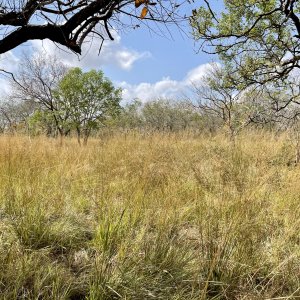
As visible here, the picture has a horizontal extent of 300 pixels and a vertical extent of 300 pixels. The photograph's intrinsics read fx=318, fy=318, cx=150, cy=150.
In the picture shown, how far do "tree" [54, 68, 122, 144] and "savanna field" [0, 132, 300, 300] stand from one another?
16.4 metres

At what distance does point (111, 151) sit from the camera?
21.5ft

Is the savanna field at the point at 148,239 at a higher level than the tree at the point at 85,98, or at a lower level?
lower

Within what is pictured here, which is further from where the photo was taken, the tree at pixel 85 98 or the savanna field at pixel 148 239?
the tree at pixel 85 98

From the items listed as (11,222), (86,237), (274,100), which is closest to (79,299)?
(86,237)

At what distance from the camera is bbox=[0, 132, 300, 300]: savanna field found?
193cm

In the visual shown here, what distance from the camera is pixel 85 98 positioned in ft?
70.1

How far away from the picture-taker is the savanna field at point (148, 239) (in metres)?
1.93

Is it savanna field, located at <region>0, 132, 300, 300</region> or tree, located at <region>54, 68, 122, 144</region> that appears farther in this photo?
tree, located at <region>54, 68, 122, 144</region>

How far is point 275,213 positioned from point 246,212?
72cm

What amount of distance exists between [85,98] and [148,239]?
19.9m

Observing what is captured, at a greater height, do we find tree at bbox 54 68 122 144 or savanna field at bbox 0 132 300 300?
tree at bbox 54 68 122 144

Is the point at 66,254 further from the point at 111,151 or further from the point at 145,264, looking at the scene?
the point at 111,151

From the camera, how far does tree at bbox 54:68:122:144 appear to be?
20.6 meters

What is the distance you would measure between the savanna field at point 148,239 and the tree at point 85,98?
16.4 m
